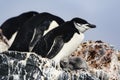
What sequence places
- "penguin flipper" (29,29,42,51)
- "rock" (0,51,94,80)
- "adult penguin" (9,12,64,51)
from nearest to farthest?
"rock" (0,51,94,80), "adult penguin" (9,12,64,51), "penguin flipper" (29,29,42,51)

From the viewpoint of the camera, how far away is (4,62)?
13203 millimetres

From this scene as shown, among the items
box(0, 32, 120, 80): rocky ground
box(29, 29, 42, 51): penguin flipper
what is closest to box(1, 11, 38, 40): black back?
box(0, 32, 120, 80): rocky ground

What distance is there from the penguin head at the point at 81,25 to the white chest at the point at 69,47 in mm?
286

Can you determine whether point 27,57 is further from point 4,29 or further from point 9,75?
point 4,29

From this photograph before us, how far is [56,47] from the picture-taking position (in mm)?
14320

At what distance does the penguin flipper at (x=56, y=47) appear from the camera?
46.4 ft

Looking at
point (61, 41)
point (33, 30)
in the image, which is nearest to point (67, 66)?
point (61, 41)

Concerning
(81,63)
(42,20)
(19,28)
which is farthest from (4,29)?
(81,63)

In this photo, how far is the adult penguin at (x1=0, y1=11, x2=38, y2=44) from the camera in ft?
52.4

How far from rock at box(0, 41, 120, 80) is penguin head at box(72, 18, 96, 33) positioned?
56 centimetres

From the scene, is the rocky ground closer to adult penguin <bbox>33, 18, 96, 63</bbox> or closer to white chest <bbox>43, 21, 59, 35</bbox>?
adult penguin <bbox>33, 18, 96, 63</bbox>

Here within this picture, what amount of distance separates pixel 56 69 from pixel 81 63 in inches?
28.9

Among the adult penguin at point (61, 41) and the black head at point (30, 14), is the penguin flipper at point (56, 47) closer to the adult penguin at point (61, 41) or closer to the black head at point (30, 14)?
the adult penguin at point (61, 41)

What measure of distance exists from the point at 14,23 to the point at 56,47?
84.0 inches
